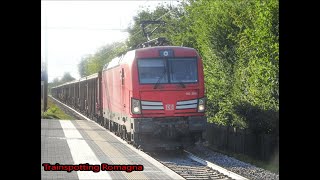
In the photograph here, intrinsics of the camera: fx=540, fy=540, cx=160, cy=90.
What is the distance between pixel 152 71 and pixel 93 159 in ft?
11.6

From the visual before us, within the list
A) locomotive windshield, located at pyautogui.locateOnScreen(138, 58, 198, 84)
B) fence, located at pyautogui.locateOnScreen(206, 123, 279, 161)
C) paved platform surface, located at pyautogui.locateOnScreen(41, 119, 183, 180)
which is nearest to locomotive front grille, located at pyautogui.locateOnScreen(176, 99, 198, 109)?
locomotive windshield, located at pyautogui.locateOnScreen(138, 58, 198, 84)

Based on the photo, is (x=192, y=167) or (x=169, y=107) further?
(x=169, y=107)

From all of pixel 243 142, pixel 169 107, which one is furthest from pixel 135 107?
pixel 243 142

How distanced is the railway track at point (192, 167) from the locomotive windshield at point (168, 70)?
93.2 inches

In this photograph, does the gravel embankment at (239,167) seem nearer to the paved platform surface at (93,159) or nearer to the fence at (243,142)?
the fence at (243,142)

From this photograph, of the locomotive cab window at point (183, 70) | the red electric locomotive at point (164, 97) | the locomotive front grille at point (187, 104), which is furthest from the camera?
the locomotive cab window at point (183, 70)

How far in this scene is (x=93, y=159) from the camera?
48.9ft

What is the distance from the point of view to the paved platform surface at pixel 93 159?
12.2 meters

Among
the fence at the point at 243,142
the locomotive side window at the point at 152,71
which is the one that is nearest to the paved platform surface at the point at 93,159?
the locomotive side window at the point at 152,71

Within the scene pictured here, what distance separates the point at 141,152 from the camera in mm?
16688

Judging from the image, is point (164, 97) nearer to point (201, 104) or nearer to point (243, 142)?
point (201, 104)
